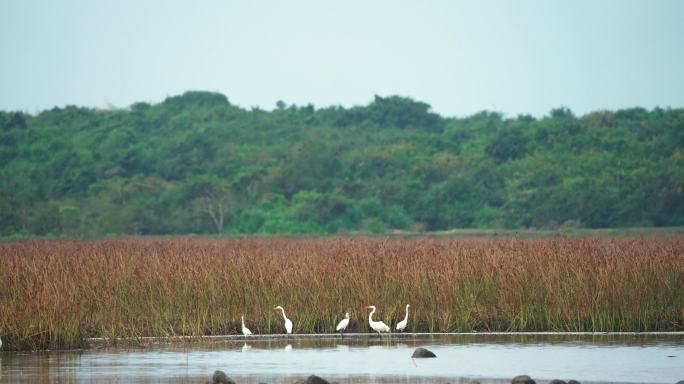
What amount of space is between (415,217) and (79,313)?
140ft

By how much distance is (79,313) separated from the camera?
1630 cm

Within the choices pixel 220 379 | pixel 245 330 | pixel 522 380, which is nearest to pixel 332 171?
pixel 245 330

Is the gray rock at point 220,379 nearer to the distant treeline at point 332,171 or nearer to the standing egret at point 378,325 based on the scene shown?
the standing egret at point 378,325

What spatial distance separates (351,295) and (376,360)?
10.4 feet

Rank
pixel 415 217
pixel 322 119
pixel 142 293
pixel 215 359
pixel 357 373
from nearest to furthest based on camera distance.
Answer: pixel 357 373
pixel 215 359
pixel 142 293
pixel 415 217
pixel 322 119

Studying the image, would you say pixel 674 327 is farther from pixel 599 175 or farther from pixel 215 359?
pixel 599 175

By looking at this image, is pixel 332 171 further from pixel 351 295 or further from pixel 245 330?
pixel 245 330

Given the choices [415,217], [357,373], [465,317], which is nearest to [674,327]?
[465,317]

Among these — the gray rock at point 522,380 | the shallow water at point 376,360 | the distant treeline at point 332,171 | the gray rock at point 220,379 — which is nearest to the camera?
the gray rock at point 522,380

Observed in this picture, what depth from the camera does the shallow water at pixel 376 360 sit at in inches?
518

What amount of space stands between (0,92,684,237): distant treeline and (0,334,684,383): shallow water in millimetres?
37780

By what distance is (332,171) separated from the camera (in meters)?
65.0

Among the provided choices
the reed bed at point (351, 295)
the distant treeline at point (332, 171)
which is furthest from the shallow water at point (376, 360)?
the distant treeline at point (332, 171)

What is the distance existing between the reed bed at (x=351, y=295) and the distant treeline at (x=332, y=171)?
34939mm
